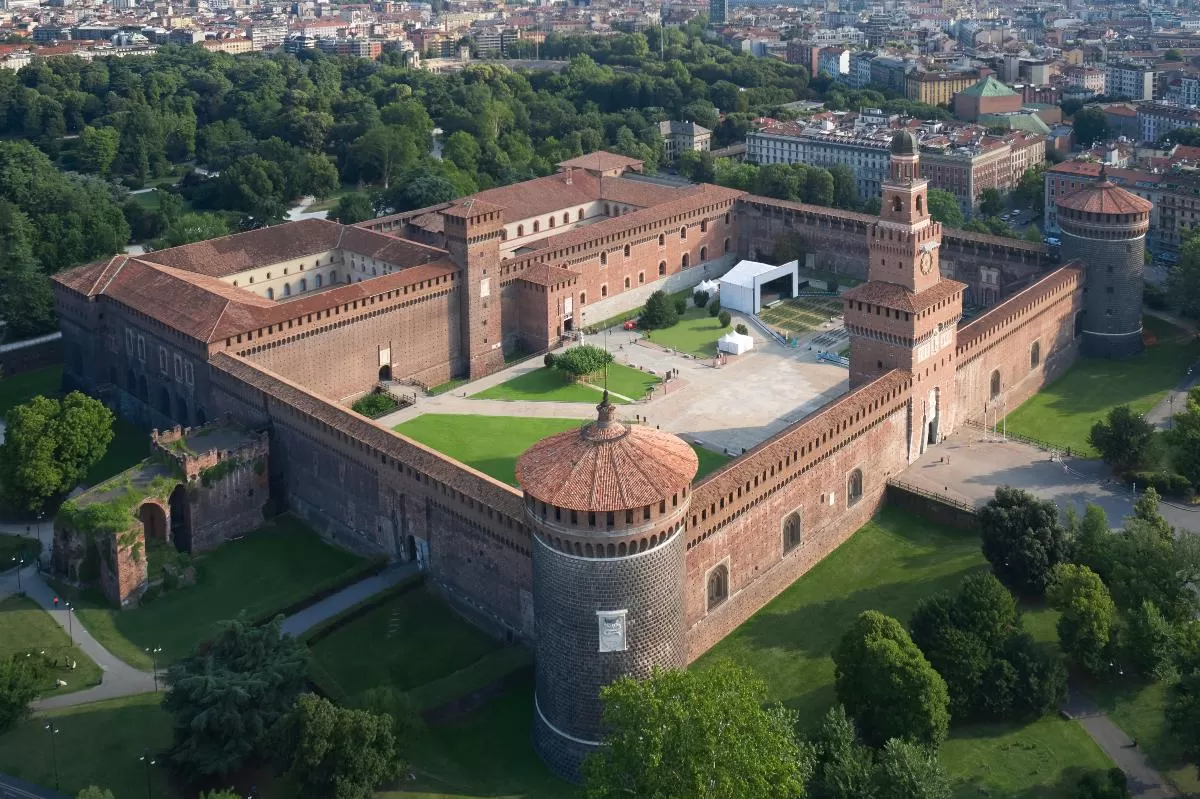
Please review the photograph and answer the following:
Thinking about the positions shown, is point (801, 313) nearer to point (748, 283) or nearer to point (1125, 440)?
point (748, 283)

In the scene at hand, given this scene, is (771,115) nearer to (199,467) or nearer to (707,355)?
(707,355)

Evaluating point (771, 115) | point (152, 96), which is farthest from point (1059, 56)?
point (152, 96)

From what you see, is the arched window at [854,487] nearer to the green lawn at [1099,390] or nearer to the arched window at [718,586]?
the arched window at [718,586]

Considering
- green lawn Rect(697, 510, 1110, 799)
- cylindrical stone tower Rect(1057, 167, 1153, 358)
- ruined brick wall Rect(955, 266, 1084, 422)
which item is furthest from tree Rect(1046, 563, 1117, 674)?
cylindrical stone tower Rect(1057, 167, 1153, 358)

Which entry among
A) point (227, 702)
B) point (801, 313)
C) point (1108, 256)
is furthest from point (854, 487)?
point (801, 313)

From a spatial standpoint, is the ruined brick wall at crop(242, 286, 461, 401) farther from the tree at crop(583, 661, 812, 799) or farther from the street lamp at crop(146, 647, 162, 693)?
the tree at crop(583, 661, 812, 799)
